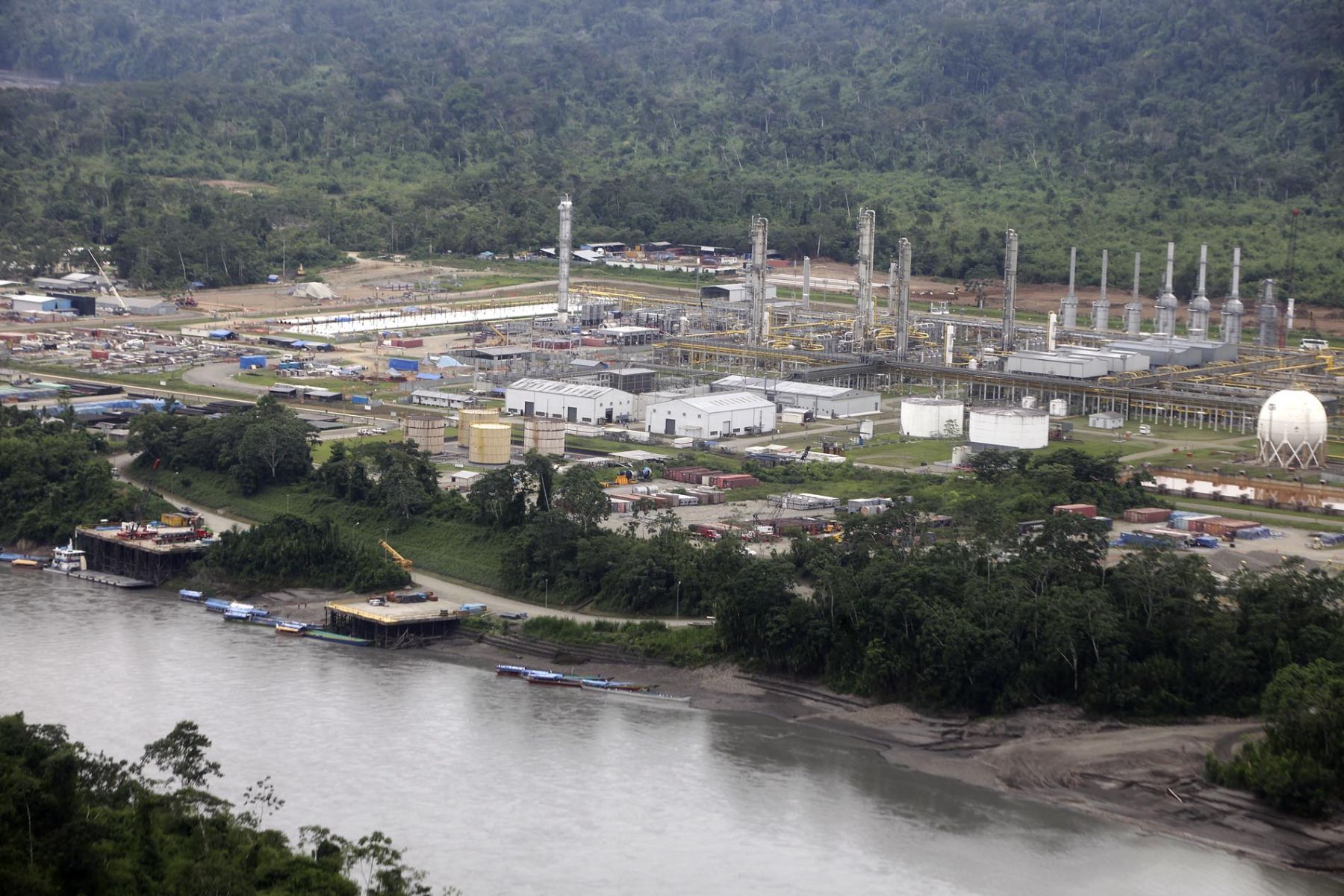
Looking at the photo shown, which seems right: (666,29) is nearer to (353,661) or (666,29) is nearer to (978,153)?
(978,153)

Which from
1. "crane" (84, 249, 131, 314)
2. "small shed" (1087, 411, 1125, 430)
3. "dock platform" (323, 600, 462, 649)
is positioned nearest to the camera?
"dock platform" (323, 600, 462, 649)

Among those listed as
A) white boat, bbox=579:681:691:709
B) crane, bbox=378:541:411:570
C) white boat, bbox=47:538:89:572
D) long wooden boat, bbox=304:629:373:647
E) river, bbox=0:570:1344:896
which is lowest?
river, bbox=0:570:1344:896

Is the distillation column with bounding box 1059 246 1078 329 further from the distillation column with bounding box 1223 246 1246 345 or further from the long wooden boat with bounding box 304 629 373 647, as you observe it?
the long wooden boat with bounding box 304 629 373 647

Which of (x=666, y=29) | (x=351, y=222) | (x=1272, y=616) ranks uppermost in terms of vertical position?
(x=666, y=29)

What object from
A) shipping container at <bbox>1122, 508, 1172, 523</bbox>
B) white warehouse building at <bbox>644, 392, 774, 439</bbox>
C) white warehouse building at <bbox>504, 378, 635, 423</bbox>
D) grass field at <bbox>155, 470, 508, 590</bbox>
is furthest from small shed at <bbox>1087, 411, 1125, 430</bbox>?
grass field at <bbox>155, 470, 508, 590</bbox>

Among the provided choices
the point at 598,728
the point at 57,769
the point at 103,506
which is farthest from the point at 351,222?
the point at 57,769

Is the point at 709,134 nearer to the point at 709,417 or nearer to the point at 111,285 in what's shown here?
the point at 111,285

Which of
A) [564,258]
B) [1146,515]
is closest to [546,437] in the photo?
[1146,515]
